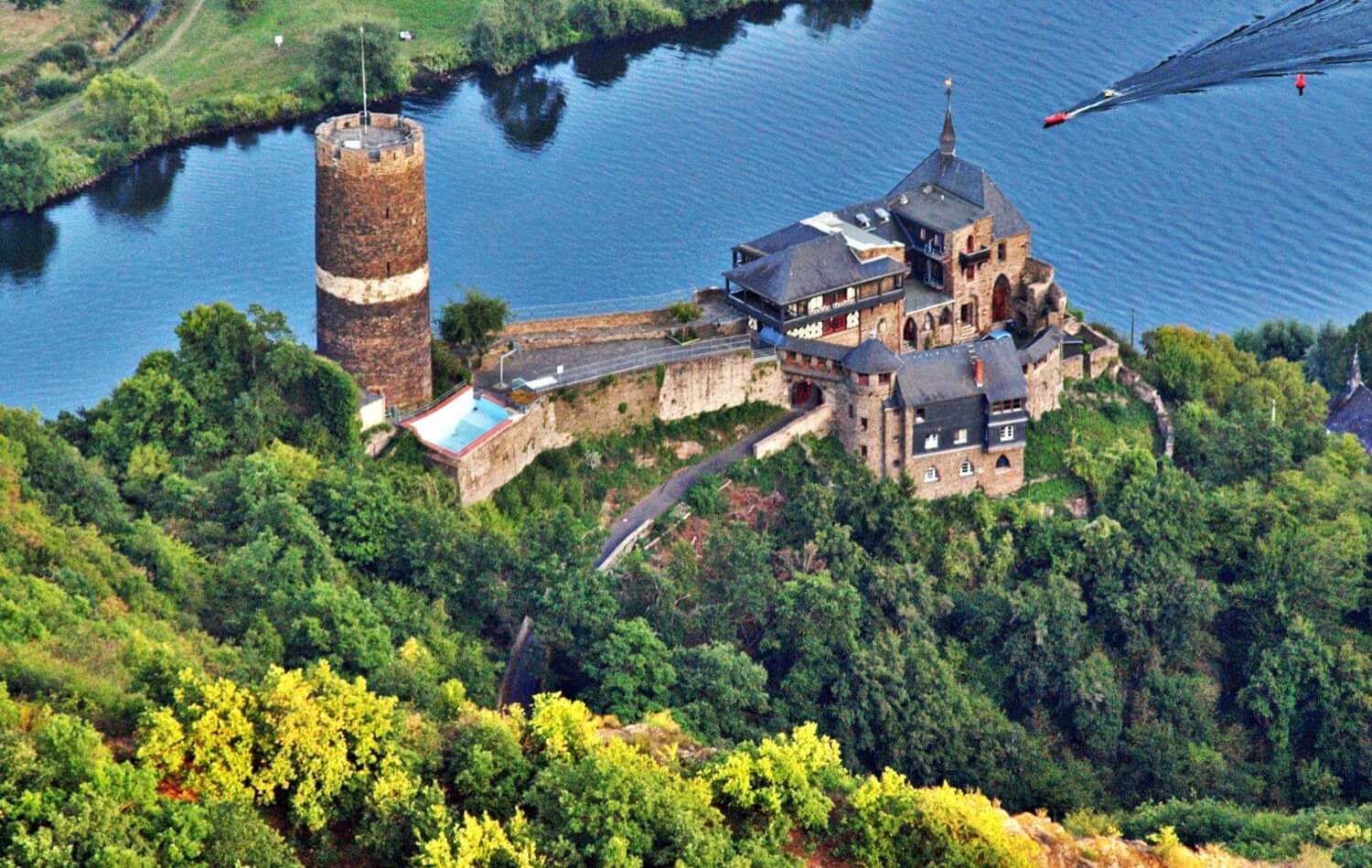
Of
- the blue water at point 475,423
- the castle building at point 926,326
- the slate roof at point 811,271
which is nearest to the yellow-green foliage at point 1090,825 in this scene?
the castle building at point 926,326

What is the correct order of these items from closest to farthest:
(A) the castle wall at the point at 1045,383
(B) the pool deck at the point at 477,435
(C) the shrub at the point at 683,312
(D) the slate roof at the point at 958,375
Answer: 1. (B) the pool deck at the point at 477,435
2. (D) the slate roof at the point at 958,375
3. (C) the shrub at the point at 683,312
4. (A) the castle wall at the point at 1045,383

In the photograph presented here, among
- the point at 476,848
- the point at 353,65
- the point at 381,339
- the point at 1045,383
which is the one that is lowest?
the point at 1045,383

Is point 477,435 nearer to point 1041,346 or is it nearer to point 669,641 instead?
point 669,641

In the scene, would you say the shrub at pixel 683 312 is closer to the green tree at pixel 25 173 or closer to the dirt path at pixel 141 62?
the green tree at pixel 25 173

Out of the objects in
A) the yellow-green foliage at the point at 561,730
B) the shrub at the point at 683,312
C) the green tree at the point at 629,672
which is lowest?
the green tree at the point at 629,672

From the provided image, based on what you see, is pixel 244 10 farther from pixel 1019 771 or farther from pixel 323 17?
pixel 1019 771

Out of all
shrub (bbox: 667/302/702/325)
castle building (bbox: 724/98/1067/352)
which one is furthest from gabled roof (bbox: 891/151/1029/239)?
shrub (bbox: 667/302/702/325)

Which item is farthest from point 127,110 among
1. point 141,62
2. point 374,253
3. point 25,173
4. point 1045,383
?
point 1045,383

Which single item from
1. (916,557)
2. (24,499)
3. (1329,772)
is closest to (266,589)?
(24,499)
